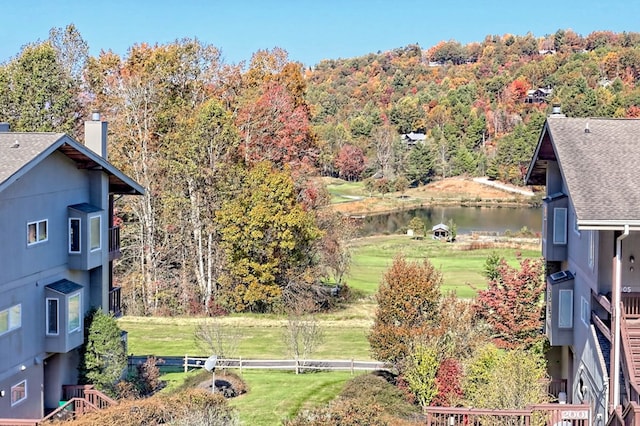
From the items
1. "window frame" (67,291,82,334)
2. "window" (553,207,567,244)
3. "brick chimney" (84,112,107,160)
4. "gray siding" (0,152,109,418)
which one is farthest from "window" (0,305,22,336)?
"window" (553,207,567,244)

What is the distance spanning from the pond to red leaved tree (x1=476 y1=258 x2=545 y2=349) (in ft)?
155

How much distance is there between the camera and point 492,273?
113ft

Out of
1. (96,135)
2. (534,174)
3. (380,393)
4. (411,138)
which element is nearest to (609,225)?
(380,393)

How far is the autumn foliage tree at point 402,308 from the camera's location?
22703mm

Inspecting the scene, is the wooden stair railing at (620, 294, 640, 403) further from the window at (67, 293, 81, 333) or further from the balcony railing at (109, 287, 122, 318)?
the balcony railing at (109, 287, 122, 318)

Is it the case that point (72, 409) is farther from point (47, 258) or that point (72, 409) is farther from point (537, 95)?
point (537, 95)

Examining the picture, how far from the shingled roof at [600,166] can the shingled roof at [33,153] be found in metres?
11.6

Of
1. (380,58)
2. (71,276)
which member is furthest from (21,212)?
(380,58)

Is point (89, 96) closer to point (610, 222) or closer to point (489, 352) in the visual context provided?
point (489, 352)

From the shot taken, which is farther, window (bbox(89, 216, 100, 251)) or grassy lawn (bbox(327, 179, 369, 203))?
grassy lawn (bbox(327, 179, 369, 203))

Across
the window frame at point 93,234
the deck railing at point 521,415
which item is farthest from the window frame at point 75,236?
the deck railing at point 521,415

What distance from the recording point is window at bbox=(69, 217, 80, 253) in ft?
67.9

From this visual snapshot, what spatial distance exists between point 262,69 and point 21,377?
32540mm

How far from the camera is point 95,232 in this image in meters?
21.5
